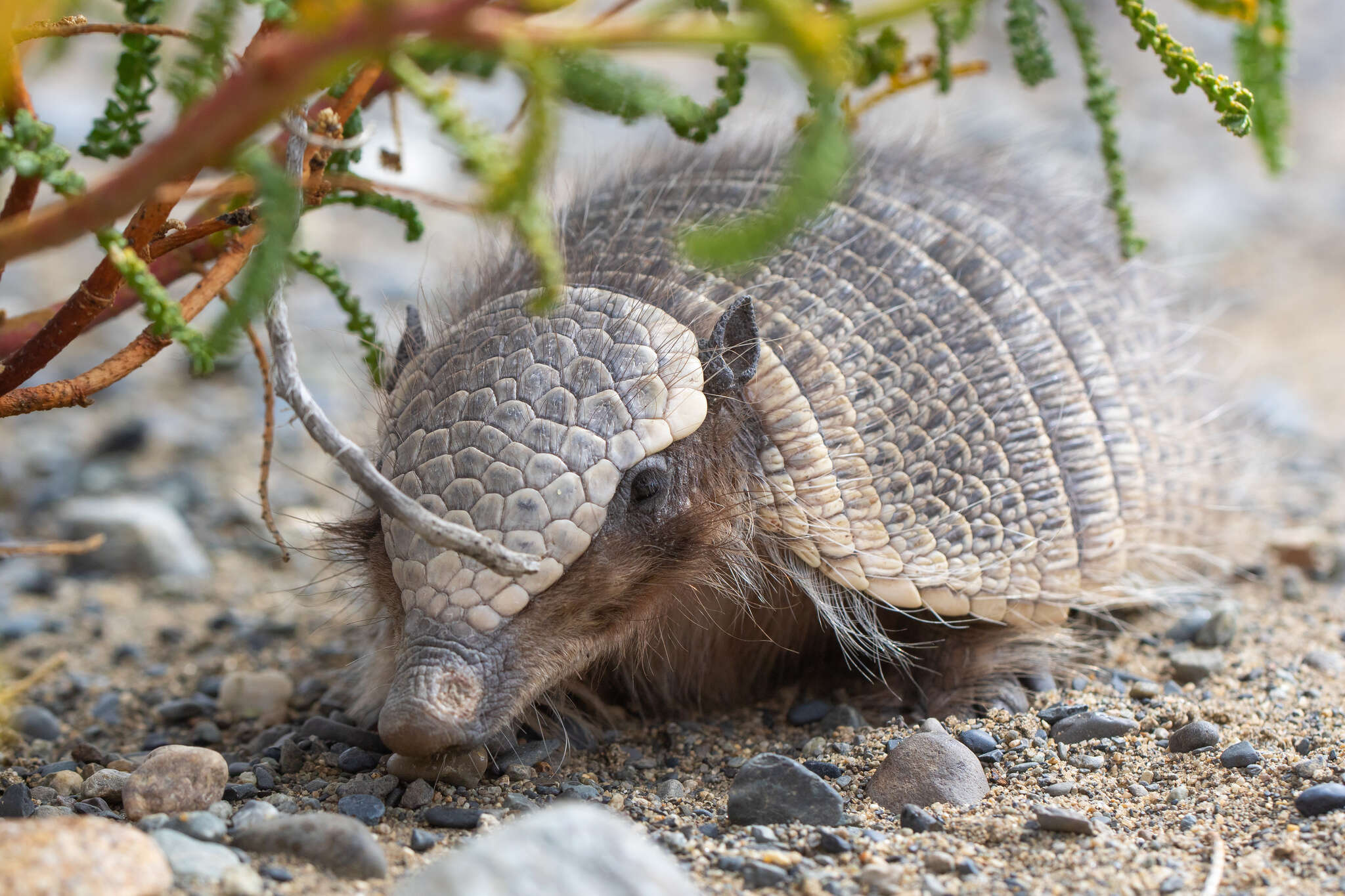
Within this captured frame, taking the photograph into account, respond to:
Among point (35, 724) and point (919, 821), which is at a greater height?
point (35, 724)

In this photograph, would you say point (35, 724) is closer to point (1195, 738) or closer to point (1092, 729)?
point (1092, 729)

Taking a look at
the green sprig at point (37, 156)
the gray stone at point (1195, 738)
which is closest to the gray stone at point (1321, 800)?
the gray stone at point (1195, 738)

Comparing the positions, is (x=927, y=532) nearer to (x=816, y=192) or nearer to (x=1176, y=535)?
(x=1176, y=535)

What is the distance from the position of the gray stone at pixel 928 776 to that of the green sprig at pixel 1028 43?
215 cm

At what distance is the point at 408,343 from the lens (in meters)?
4.10

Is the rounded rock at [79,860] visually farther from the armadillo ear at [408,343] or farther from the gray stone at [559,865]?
the armadillo ear at [408,343]

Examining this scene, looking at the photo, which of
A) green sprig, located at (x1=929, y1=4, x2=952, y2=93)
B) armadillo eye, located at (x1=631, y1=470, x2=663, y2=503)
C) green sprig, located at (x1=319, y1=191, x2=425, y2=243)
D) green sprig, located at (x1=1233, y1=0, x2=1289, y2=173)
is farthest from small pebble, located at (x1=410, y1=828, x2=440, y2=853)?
green sprig, located at (x1=1233, y1=0, x2=1289, y2=173)

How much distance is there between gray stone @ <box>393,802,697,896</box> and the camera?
7.70 feet

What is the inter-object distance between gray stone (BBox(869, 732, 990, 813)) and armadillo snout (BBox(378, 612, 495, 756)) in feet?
3.59

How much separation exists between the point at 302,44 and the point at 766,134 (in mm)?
3509

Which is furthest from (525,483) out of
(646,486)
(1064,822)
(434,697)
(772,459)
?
(1064,822)

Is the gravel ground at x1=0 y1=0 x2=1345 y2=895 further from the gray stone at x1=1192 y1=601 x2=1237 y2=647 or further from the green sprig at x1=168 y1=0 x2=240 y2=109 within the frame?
the green sprig at x1=168 y1=0 x2=240 y2=109

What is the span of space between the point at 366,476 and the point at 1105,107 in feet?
9.19

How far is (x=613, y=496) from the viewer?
11.0 ft
